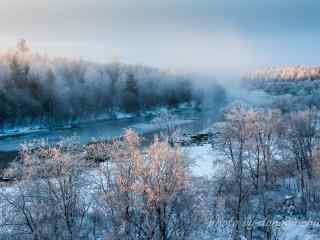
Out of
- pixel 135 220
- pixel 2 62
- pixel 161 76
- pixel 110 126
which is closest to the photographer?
pixel 135 220

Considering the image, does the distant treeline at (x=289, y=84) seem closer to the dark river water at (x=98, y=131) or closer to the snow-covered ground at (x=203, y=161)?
the dark river water at (x=98, y=131)

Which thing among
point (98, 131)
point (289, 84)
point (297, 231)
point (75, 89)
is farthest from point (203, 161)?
point (289, 84)

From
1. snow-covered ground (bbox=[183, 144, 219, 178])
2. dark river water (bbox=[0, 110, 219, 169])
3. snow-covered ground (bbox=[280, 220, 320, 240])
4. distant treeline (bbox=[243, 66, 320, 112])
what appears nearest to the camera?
snow-covered ground (bbox=[280, 220, 320, 240])

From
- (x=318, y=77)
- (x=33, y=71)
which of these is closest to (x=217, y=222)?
(x=33, y=71)

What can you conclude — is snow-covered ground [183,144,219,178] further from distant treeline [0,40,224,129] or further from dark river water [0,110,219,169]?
distant treeline [0,40,224,129]

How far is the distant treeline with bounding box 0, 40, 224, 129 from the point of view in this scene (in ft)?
233

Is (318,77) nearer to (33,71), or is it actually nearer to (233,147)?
(33,71)

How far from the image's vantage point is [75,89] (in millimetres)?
81000

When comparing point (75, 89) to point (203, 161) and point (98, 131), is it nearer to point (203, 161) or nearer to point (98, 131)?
point (98, 131)

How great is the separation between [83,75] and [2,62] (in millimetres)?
15825

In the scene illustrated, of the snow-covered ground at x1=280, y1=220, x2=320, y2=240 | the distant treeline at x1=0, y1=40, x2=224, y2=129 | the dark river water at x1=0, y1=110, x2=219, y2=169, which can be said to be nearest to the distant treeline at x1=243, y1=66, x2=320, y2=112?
the dark river water at x1=0, y1=110, x2=219, y2=169

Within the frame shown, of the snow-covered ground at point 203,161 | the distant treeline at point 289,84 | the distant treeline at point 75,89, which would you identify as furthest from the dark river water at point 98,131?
the distant treeline at point 289,84

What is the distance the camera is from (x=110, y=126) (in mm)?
68812

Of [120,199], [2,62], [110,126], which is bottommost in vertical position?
[110,126]
